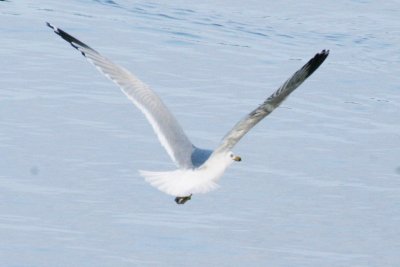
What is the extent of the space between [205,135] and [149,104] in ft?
8.01

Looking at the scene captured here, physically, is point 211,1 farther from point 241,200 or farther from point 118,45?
point 241,200

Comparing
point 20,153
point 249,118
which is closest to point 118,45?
point 20,153

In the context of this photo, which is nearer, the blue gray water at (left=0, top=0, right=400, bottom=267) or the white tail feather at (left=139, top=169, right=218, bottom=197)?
the white tail feather at (left=139, top=169, right=218, bottom=197)

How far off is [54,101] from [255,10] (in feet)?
14.6

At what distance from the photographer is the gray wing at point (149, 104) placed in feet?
29.0

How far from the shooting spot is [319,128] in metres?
12.2

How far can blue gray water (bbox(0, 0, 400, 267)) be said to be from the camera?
31.7ft

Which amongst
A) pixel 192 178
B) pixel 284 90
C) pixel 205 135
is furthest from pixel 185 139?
pixel 205 135

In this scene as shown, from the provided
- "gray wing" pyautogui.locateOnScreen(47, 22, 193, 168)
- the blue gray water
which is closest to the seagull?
"gray wing" pyautogui.locateOnScreen(47, 22, 193, 168)

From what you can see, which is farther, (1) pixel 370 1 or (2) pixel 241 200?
(1) pixel 370 1

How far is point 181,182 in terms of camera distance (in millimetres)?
8305

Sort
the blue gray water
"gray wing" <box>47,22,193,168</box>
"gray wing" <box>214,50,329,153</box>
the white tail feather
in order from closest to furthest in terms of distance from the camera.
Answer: "gray wing" <box>214,50,329,153</box> < the white tail feather < "gray wing" <box>47,22,193,168</box> < the blue gray water

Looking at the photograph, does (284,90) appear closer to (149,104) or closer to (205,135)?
(149,104)

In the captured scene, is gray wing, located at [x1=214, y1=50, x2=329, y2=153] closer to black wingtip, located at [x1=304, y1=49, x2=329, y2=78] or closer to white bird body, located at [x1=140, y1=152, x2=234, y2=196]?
black wingtip, located at [x1=304, y1=49, x2=329, y2=78]
